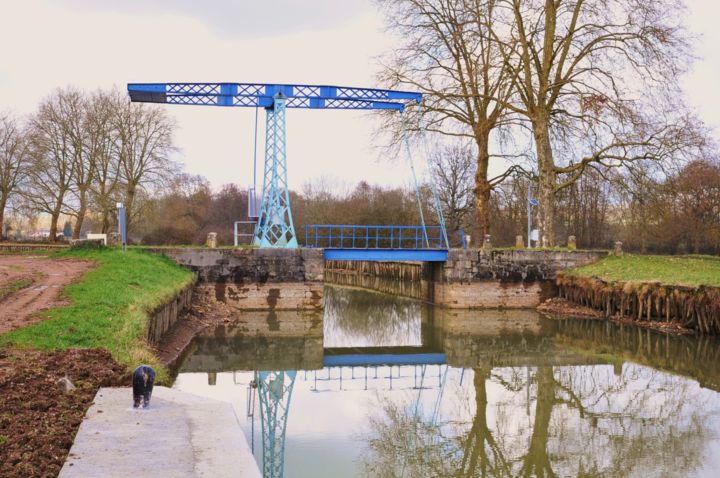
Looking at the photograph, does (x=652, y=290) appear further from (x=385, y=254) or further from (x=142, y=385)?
(x=142, y=385)

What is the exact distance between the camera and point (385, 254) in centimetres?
2352

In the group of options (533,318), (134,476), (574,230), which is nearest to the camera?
(134,476)

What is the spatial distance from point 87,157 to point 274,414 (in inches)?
1158

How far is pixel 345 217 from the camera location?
40.4 m

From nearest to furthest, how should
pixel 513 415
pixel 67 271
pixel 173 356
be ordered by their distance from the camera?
1. pixel 513 415
2. pixel 173 356
3. pixel 67 271

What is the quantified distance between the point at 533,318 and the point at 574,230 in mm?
22659

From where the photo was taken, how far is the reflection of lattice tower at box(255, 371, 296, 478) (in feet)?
28.1

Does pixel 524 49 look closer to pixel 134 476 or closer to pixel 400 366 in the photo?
pixel 400 366

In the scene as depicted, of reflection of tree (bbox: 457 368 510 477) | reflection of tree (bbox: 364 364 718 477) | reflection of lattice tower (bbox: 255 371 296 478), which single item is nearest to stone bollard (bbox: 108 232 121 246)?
reflection of lattice tower (bbox: 255 371 296 478)

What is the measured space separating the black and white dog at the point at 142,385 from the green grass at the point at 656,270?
15.7 metres

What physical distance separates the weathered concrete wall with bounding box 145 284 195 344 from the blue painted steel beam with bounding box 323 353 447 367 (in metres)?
3.74

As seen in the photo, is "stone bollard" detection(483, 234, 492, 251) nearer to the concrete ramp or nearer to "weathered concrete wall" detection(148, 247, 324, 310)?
"weathered concrete wall" detection(148, 247, 324, 310)

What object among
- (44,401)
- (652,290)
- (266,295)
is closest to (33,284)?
(266,295)

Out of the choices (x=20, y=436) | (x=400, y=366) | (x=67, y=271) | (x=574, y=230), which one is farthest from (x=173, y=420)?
(x=574, y=230)
